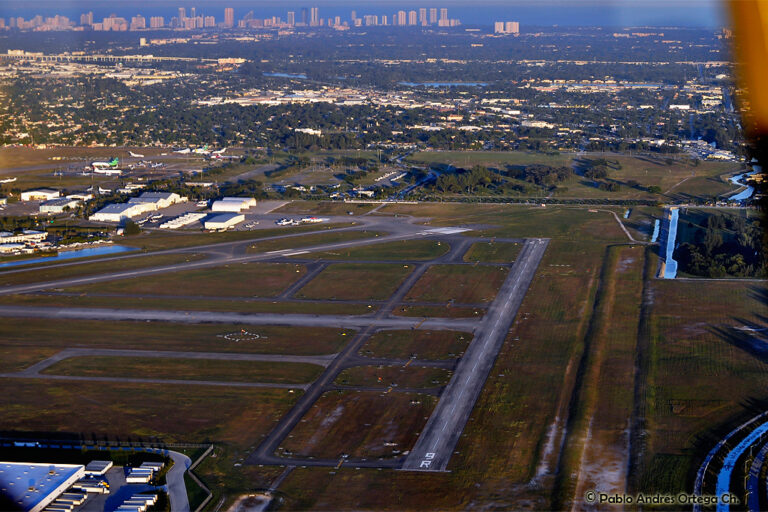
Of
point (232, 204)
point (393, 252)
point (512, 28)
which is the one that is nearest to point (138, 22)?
point (512, 28)

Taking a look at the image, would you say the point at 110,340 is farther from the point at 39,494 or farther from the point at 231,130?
the point at 231,130

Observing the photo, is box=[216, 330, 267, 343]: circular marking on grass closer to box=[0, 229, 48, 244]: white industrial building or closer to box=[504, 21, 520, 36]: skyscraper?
box=[0, 229, 48, 244]: white industrial building

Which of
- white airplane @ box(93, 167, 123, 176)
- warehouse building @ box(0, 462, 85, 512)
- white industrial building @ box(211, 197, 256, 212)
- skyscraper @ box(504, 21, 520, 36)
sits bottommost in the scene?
white airplane @ box(93, 167, 123, 176)

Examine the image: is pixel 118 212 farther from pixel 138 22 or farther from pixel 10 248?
pixel 138 22

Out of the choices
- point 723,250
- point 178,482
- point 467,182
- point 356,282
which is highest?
point 178,482

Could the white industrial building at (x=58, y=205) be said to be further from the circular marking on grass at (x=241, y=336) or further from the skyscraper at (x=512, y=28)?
the skyscraper at (x=512, y=28)

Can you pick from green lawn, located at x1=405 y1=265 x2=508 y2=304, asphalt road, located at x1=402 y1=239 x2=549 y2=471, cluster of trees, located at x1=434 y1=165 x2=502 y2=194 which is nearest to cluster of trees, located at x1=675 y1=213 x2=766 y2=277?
asphalt road, located at x1=402 y1=239 x2=549 y2=471
